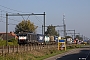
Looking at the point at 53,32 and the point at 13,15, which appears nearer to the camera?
the point at 13,15

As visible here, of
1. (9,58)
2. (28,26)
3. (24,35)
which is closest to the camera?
(9,58)

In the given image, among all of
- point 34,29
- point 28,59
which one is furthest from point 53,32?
point 28,59

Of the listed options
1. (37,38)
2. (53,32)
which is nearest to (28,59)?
(37,38)

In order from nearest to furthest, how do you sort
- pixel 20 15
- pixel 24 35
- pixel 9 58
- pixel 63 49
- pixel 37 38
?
1. pixel 9 58
2. pixel 20 15
3. pixel 63 49
4. pixel 24 35
5. pixel 37 38

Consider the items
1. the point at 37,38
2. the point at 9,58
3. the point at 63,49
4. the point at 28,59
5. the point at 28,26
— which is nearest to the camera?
the point at 9,58

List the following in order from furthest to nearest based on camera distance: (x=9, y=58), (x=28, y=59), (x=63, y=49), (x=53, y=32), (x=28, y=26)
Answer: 1. (x=53, y=32)
2. (x=28, y=26)
3. (x=63, y=49)
4. (x=28, y=59)
5. (x=9, y=58)

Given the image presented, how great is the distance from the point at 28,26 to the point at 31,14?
73.8m

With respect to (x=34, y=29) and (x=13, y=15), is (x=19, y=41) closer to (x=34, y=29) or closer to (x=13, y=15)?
(x=13, y=15)

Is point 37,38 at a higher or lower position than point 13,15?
lower

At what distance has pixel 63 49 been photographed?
6350 cm

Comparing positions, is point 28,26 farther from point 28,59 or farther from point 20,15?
point 28,59

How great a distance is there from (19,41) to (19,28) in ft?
210

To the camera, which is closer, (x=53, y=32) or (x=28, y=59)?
(x=28, y=59)

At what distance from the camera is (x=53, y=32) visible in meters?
186
